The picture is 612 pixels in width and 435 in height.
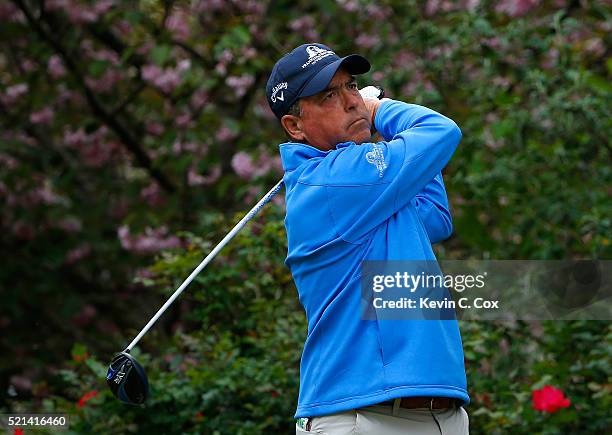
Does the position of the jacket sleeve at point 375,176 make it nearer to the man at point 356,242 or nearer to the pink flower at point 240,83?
the man at point 356,242

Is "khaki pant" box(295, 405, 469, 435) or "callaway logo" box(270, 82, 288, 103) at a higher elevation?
"callaway logo" box(270, 82, 288, 103)

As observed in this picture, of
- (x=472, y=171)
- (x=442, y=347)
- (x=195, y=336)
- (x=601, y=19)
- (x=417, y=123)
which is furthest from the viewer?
(x=601, y=19)

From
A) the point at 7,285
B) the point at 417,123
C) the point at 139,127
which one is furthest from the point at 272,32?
the point at 417,123

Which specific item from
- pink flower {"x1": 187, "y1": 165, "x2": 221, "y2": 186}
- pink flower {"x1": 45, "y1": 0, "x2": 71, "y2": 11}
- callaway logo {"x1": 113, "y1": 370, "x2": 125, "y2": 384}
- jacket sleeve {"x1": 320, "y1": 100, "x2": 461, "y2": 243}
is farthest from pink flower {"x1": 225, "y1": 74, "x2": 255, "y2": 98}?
jacket sleeve {"x1": 320, "y1": 100, "x2": 461, "y2": 243}

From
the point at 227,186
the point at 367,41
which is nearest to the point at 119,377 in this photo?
the point at 227,186

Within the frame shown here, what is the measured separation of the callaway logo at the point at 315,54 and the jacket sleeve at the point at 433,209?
1.22ft

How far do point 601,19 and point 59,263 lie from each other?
11.4 ft

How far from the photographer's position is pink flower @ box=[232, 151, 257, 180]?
19.1 feet

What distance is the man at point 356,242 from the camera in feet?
7.22

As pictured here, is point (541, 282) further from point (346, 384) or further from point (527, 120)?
Result: point (346, 384)

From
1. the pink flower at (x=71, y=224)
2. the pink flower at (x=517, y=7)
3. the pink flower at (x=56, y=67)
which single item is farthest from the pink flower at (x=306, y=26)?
the pink flower at (x=71, y=224)

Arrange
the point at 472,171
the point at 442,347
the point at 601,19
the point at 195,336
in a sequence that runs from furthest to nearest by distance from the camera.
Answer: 1. the point at 601,19
2. the point at 472,171
3. the point at 195,336
4. the point at 442,347

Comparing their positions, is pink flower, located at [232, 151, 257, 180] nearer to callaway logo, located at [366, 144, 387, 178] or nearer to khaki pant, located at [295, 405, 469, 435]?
callaway logo, located at [366, 144, 387, 178]

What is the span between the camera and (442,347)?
221cm
